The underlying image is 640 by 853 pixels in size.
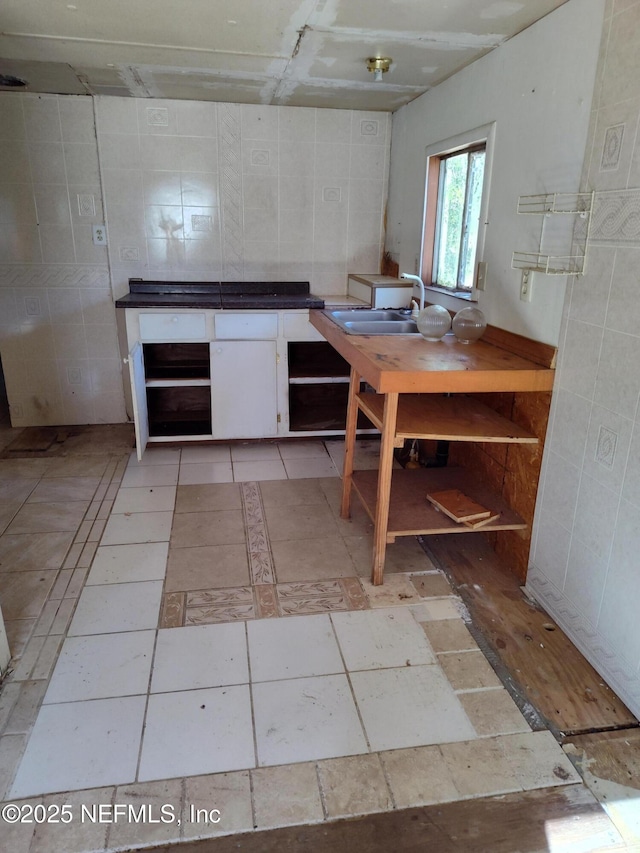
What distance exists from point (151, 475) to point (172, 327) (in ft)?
2.88

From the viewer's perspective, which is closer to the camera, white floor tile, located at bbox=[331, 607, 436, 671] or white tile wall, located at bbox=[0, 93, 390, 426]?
white floor tile, located at bbox=[331, 607, 436, 671]

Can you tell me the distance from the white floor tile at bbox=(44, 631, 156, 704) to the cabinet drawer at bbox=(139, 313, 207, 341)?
1.90m

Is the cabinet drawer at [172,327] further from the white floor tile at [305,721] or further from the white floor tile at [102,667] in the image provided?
the white floor tile at [305,721]

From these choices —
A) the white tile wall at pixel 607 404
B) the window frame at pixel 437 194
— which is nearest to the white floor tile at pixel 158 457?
the window frame at pixel 437 194

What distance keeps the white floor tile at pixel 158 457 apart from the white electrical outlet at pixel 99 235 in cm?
136

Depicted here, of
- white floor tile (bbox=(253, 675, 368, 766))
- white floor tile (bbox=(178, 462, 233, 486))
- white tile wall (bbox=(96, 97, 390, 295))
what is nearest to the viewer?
white floor tile (bbox=(253, 675, 368, 766))

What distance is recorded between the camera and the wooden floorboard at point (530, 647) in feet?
5.49

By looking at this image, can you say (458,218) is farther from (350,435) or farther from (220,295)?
(220,295)

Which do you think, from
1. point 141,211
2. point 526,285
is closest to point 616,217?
point 526,285

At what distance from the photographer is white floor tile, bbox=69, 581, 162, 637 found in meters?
1.99

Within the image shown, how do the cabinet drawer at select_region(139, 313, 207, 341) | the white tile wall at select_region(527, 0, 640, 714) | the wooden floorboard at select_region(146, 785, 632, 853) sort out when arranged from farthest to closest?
1. the cabinet drawer at select_region(139, 313, 207, 341)
2. the white tile wall at select_region(527, 0, 640, 714)
3. the wooden floorboard at select_region(146, 785, 632, 853)

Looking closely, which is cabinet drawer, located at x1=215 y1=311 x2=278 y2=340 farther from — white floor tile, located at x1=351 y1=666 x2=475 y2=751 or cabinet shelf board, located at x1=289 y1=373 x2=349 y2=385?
white floor tile, located at x1=351 y1=666 x2=475 y2=751

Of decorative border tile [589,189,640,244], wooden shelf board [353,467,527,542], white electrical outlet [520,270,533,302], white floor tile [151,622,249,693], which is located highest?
decorative border tile [589,189,640,244]

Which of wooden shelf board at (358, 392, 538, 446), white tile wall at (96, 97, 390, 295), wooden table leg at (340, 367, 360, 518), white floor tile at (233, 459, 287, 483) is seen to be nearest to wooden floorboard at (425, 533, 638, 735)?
wooden table leg at (340, 367, 360, 518)
